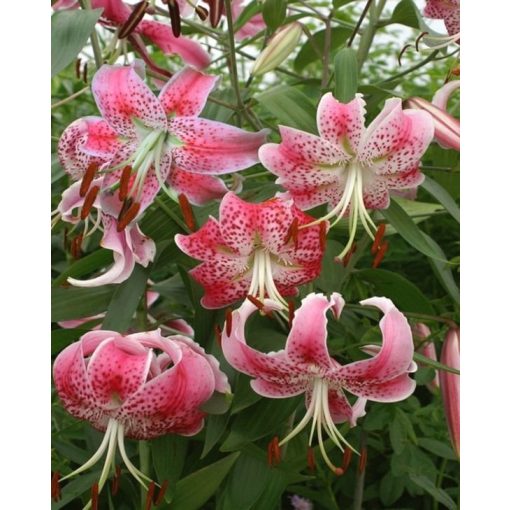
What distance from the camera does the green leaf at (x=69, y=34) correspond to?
776mm

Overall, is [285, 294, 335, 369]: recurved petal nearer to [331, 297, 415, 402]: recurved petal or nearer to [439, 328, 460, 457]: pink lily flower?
[331, 297, 415, 402]: recurved petal

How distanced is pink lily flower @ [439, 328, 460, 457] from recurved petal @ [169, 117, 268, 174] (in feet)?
0.86

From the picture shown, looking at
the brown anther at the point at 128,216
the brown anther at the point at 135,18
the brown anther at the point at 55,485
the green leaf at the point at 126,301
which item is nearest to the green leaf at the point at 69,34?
the brown anther at the point at 135,18

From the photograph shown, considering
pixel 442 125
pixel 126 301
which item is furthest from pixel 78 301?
pixel 442 125

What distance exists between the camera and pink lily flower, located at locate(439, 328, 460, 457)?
0.85 metres

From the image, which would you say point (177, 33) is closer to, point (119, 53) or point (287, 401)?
point (119, 53)

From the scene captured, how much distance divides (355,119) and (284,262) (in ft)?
0.46

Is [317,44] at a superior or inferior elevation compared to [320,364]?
superior

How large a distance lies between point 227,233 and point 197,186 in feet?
0.19

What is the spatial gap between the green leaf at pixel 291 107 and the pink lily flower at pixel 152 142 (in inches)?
1.8

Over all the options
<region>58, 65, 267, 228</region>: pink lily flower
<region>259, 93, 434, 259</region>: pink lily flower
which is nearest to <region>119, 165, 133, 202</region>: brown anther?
<region>58, 65, 267, 228</region>: pink lily flower

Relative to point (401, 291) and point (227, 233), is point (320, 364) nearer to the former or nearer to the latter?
point (227, 233)

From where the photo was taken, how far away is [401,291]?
1032 mm

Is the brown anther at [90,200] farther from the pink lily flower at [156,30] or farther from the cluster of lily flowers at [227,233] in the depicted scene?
the pink lily flower at [156,30]
